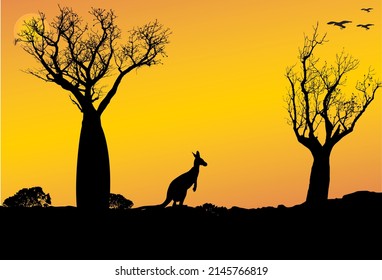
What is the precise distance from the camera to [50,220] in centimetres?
2455

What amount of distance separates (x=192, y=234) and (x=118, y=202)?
7956 millimetres

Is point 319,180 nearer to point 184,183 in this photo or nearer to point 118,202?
point 184,183

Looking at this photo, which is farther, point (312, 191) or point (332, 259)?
point (312, 191)

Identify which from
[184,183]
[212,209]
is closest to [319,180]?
[212,209]

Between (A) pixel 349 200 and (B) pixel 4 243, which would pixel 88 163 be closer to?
(B) pixel 4 243

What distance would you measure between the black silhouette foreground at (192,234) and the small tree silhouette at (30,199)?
277cm

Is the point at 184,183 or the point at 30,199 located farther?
the point at 30,199

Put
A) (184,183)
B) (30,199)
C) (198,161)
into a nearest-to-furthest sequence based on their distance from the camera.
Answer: (184,183)
(198,161)
(30,199)

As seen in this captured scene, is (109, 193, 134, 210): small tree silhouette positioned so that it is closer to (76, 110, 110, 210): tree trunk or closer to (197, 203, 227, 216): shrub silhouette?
(76, 110, 110, 210): tree trunk

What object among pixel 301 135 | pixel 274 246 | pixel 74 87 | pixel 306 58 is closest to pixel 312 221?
pixel 274 246

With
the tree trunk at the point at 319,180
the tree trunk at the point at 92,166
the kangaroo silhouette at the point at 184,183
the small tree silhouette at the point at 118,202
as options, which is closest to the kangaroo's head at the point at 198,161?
the kangaroo silhouette at the point at 184,183

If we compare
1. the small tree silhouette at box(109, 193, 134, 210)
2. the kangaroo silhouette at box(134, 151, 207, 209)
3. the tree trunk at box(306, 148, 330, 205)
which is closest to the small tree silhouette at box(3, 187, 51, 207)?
the small tree silhouette at box(109, 193, 134, 210)

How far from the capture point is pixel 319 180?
29.1 m

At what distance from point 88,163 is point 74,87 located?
281 cm
